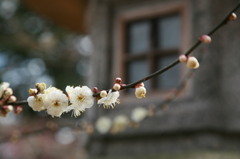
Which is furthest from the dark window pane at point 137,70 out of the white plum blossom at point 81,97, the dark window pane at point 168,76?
the white plum blossom at point 81,97

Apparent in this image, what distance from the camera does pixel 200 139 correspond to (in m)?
2.73

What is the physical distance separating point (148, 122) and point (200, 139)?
1.35ft

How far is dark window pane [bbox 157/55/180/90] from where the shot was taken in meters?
3.04

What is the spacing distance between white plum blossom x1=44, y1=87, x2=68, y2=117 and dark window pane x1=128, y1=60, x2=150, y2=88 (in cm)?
205

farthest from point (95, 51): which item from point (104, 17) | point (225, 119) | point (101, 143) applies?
point (225, 119)

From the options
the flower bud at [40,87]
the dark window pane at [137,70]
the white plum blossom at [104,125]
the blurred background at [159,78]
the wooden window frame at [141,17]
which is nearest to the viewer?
the flower bud at [40,87]

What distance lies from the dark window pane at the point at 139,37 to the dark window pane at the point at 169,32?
0.35ft

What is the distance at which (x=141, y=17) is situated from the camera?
3230 millimetres

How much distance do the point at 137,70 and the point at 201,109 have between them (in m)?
0.70

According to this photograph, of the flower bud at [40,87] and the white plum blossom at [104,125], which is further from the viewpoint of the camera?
the white plum blossom at [104,125]

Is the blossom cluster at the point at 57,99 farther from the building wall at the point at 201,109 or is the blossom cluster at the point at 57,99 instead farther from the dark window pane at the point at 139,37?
the dark window pane at the point at 139,37

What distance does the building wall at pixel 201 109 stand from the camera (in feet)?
8.90

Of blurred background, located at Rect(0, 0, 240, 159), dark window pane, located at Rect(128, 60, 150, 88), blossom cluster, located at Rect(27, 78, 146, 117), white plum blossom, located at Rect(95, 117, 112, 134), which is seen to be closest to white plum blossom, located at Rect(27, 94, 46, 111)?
blossom cluster, located at Rect(27, 78, 146, 117)

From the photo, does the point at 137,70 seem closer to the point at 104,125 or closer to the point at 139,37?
the point at 139,37
